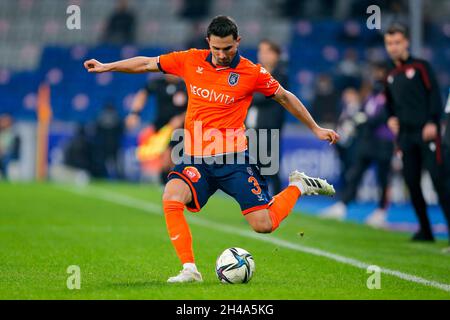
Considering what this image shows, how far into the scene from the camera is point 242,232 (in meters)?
12.8

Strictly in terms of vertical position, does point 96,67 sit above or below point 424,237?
above

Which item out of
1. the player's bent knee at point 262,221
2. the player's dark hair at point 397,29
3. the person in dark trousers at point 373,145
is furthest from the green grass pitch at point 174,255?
the player's dark hair at point 397,29

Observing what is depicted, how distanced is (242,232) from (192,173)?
16.0 feet

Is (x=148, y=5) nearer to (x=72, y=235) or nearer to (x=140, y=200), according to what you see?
(x=140, y=200)

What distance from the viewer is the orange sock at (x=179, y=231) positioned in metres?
7.77

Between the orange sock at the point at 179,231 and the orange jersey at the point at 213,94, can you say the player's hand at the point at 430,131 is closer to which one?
the orange jersey at the point at 213,94

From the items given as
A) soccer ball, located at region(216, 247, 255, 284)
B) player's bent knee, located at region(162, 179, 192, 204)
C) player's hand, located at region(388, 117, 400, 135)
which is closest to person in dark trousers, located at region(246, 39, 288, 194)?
player's hand, located at region(388, 117, 400, 135)

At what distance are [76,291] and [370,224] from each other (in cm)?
877

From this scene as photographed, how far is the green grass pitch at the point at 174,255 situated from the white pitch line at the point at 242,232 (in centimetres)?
3

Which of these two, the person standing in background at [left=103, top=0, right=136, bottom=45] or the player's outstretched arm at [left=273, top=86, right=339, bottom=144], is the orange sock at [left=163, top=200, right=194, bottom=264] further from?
the person standing in background at [left=103, top=0, right=136, bottom=45]

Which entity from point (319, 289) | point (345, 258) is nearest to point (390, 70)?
point (345, 258)

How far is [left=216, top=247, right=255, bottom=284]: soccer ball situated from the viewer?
302 inches

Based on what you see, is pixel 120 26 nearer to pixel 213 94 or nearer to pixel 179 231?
pixel 213 94

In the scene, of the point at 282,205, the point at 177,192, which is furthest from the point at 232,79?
the point at 282,205
